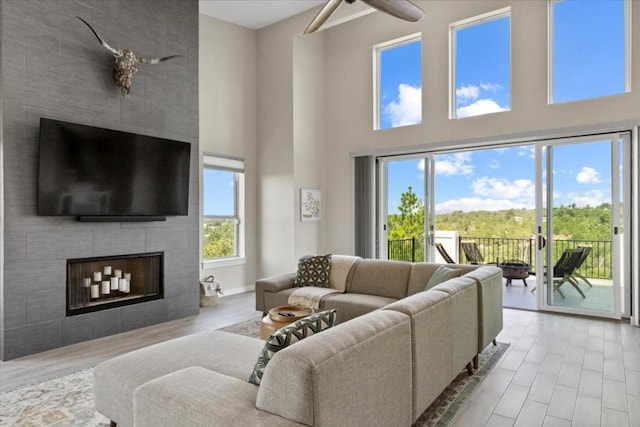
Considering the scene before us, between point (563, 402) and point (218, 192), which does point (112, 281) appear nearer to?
point (218, 192)

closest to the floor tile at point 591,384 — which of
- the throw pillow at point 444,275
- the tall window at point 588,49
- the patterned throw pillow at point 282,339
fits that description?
the throw pillow at point 444,275

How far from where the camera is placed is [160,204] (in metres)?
4.66

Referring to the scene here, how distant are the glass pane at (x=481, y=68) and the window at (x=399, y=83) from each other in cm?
61

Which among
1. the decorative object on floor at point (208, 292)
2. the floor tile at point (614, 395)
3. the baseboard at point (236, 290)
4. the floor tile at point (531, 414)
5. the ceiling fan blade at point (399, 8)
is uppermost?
the ceiling fan blade at point (399, 8)

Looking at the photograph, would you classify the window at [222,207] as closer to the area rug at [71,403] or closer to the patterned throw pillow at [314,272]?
the patterned throw pillow at [314,272]

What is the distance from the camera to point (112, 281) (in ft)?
14.6

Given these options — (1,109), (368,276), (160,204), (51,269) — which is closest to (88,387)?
(51,269)

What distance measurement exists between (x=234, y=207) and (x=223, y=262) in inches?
36.8

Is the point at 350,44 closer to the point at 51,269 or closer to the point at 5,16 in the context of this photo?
the point at 5,16

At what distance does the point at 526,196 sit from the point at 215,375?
9.26 metres

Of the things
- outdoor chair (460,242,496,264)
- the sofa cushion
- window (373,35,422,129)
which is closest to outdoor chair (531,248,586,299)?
the sofa cushion

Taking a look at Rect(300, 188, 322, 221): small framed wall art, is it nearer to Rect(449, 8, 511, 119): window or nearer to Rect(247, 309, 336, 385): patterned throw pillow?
Rect(449, 8, 511, 119): window

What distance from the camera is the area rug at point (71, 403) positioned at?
8.12ft

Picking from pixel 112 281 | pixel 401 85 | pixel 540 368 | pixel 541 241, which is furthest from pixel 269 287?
pixel 401 85
